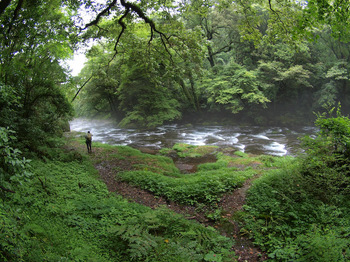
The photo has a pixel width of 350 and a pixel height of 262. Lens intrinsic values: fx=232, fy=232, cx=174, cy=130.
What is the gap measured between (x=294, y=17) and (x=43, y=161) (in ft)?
37.2

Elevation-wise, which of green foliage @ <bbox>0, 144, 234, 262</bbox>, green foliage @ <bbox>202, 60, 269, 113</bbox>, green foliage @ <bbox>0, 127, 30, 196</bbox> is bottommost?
green foliage @ <bbox>0, 144, 234, 262</bbox>

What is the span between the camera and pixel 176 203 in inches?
282

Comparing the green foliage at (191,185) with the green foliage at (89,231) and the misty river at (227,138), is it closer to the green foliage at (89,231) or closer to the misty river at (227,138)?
the green foliage at (89,231)

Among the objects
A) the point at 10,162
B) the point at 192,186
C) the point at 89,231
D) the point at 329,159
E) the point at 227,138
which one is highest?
the point at 10,162

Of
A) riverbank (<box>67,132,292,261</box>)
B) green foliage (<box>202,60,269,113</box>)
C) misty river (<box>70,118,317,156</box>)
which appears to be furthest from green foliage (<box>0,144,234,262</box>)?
green foliage (<box>202,60,269,113</box>)

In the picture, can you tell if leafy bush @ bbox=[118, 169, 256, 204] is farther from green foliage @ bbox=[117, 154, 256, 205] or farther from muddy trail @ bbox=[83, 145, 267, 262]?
muddy trail @ bbox=[83, 145, 267, 262]

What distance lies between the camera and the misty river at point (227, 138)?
17797 mm

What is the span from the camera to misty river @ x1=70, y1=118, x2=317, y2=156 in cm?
1780

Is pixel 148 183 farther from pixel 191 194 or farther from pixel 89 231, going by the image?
pixel 89 231

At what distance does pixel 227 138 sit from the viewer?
21.3 meters

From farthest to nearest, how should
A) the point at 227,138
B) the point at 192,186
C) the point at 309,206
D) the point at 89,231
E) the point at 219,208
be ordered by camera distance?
1. the point at 227,138
2. the point at 192,186
3. the point at 219,208
4. the point at 309,206
5. the point at 89,231

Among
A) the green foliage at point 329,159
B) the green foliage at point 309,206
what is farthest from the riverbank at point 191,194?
the green foliage at point 329,159

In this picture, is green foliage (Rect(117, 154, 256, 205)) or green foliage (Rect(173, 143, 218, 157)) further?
green foliage (Rect(173, 143, 218, 157))

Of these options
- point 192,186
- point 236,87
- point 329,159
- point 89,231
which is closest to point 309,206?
point 329,159
